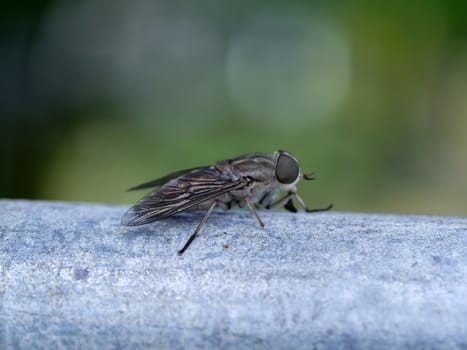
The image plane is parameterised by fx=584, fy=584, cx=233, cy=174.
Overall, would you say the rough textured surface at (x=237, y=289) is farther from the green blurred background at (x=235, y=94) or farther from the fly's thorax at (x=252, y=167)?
the green blurred background at (x=235, y=94)

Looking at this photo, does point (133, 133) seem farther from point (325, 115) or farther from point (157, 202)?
point (157, 202)

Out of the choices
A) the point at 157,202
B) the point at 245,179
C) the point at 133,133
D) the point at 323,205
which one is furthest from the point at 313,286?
the point at 133,133

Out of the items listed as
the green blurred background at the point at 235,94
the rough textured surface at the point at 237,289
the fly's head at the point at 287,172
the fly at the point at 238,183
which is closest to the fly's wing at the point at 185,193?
the fly at the point at 238,183

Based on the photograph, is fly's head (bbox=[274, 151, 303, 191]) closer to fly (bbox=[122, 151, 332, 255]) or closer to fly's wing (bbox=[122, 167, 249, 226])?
fly (bbox=[122, 151, 332, 255])

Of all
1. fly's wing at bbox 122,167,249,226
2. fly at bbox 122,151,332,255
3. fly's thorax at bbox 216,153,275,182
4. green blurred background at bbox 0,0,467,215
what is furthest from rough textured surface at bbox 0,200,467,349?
green blurred background at bbox 0,0,467,215

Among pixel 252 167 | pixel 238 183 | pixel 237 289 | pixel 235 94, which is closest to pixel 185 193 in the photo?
pixel 238 183

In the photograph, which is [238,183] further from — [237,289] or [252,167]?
[237,289]
